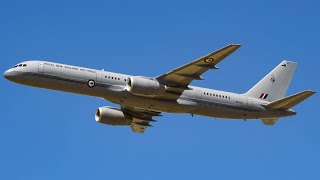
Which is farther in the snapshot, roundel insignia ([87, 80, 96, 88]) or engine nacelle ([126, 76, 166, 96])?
roundel insignia ([87, 80, 96, 88])

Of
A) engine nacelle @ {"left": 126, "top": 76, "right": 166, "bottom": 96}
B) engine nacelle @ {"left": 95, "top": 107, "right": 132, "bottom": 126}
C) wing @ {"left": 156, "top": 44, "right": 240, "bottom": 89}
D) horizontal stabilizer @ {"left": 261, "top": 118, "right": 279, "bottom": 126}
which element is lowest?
horizontal stabilizer @ {"left": 261, "top": 118, "right": 279, "bottom": 126}

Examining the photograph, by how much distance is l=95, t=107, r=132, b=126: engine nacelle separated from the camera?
64.2 m

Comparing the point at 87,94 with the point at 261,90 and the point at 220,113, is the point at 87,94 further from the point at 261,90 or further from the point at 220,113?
the point at 261,90

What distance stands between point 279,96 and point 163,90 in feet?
53.2

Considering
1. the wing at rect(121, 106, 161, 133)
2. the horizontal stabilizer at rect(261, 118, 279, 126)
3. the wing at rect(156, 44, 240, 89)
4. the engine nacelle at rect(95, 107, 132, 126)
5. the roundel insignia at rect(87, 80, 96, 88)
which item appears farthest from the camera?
the wing at rect(121, 106, 161, 133)

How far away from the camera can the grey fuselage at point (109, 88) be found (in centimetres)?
5556

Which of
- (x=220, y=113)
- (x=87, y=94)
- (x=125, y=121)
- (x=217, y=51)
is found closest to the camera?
(x=217, y=51)

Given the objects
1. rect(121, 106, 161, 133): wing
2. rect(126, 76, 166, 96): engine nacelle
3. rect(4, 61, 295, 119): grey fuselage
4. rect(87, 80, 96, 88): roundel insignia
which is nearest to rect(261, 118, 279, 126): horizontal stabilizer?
rect(4, 61, 295, 119): grey fuselage

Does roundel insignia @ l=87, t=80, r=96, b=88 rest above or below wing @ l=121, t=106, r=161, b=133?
above

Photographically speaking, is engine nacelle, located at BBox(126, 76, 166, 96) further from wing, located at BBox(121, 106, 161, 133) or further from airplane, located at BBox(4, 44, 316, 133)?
wing, located at BBox(121, 106, 161, 133)

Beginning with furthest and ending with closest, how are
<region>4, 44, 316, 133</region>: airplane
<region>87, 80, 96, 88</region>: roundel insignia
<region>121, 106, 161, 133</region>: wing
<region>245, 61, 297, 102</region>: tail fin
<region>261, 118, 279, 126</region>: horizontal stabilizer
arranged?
<region>245, 61, 297, 102</region>: tail fin < <region>121, 106, 161, 133</region>: wing < <region>261, 118, 279, 126</region>: horizontal stabilizer < <region>87, 80, 96, 88</region>: roundel insignia < <region>4, 44, 316, 133</region>: airplane

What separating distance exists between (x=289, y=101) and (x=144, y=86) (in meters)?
15.0

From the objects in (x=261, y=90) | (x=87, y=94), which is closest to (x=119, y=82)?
(x=87, y=94)

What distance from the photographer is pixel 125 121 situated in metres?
64.8
